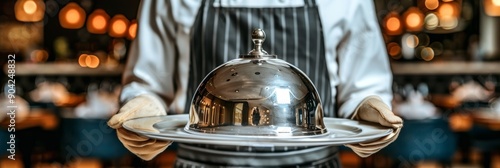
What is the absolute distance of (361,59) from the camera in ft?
6.14

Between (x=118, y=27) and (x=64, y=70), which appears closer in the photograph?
(x=64, y=70)

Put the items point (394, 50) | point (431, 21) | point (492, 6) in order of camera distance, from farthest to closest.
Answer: point (394, 50)
point (431, 21)
point (492, 6)

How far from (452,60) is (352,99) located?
6773mm

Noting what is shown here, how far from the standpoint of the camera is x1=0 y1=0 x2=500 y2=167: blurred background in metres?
4.55

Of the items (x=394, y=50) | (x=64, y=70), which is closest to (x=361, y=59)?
(x=64, y=70)

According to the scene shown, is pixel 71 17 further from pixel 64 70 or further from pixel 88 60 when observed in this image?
pixel 64 70

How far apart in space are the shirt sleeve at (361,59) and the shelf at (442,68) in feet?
17.0

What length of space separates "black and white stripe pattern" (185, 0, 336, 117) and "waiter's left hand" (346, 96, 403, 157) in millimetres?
329

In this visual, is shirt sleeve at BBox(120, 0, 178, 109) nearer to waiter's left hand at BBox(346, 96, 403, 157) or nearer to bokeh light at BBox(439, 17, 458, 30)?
waiter's left hand at BBox(346, 96, 403, 157)

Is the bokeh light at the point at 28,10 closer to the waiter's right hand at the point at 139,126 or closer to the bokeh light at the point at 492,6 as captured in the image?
the bokeh light at the point at 492,6

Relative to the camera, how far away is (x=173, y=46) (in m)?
1.91

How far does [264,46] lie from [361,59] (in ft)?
0.87

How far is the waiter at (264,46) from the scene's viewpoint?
183cm

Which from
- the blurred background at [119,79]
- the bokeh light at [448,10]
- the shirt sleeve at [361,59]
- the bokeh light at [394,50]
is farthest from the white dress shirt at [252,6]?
the bokeh light at [394,50]
